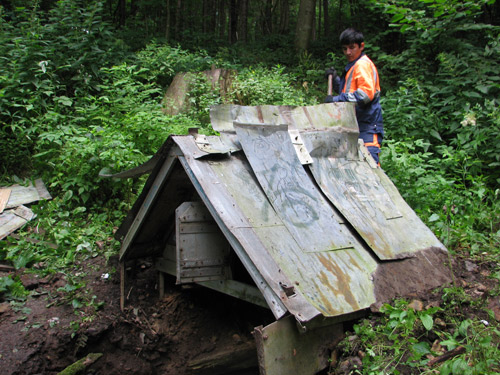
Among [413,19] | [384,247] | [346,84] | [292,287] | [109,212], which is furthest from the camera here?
[413,19]

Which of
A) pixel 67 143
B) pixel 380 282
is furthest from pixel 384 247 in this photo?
pixel 67 143

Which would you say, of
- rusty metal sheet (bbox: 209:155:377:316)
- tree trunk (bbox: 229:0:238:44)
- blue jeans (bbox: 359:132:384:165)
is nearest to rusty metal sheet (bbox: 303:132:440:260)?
rusty metal sheet (bbox: 209:155:377:316)

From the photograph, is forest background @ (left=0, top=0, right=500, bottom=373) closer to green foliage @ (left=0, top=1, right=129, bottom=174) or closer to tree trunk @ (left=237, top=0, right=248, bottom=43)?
green foliage @ (left=0, top=1, right=129, bottom=174)

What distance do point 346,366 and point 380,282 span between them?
72 cm

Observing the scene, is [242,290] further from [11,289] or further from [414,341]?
[11,289]

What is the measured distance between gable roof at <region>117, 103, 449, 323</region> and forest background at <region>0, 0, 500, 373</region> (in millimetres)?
817

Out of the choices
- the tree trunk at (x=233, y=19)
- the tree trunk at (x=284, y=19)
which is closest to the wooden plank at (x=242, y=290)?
the tree trunk at (x=233, y=19)

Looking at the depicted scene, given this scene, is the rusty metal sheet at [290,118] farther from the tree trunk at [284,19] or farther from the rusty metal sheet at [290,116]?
the tree trunk at [284,19]

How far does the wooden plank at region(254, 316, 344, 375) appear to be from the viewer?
8.15ft

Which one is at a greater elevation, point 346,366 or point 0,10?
point 0,10

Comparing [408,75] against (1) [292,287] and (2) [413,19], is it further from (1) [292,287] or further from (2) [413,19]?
(1) [292,287]

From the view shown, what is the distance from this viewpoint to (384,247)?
3.53 metres

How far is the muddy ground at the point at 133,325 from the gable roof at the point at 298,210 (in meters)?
Result: 0.46

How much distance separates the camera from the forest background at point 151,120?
194 inches
